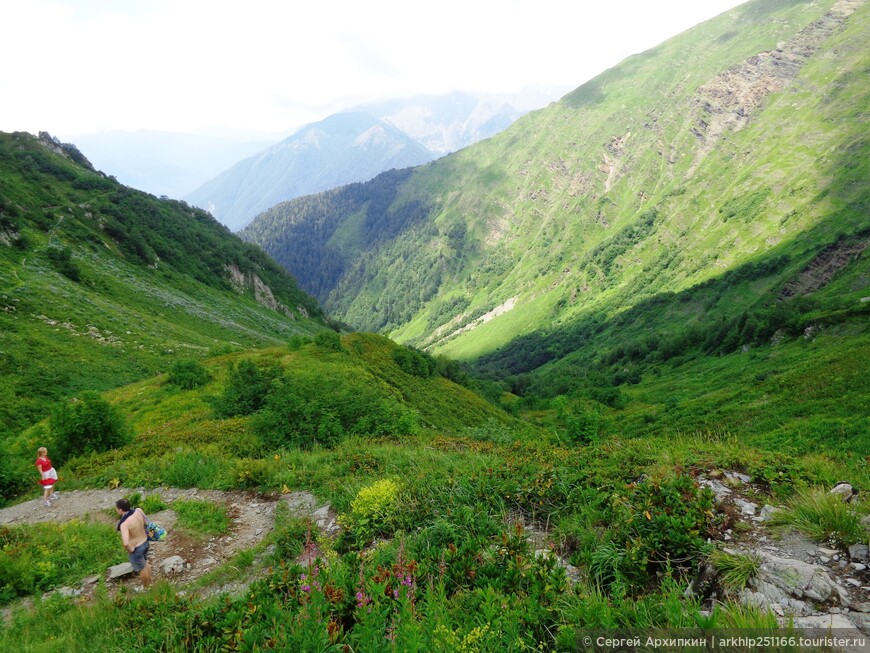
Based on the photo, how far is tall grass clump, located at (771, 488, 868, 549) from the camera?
4961mm

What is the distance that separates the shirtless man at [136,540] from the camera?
827 centimetres

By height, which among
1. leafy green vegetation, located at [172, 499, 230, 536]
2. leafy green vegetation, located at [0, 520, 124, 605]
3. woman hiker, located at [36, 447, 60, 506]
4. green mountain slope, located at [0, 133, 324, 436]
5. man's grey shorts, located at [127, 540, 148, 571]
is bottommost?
leafy green vegetation, located at [172, 499, 230, 536]

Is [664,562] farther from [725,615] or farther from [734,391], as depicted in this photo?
[734,391]

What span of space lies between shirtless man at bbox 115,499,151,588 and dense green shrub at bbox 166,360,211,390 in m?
21.7

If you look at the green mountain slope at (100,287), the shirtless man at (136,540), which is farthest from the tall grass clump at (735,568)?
the green mountain slope at (100,287)

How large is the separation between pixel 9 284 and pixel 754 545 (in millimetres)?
63247

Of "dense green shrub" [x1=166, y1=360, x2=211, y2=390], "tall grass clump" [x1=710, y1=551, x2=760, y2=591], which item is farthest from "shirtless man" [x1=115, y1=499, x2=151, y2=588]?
"dense green shrub" [x1=166, y1=360, x2=211, y2=390]

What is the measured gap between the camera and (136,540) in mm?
8484

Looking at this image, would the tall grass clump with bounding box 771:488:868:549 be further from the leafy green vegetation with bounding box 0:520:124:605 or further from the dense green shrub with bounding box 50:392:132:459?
the dense green shrub with bounding box 50:392:132:459

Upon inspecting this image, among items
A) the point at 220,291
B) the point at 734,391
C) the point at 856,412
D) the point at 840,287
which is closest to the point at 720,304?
the point at 840,287

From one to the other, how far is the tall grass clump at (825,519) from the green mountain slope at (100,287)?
117 ft

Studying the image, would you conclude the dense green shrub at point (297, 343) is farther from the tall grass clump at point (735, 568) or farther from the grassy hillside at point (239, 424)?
the tall grass clump at point (735, 568)

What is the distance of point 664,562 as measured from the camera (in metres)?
5.38

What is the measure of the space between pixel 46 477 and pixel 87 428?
3482mm
